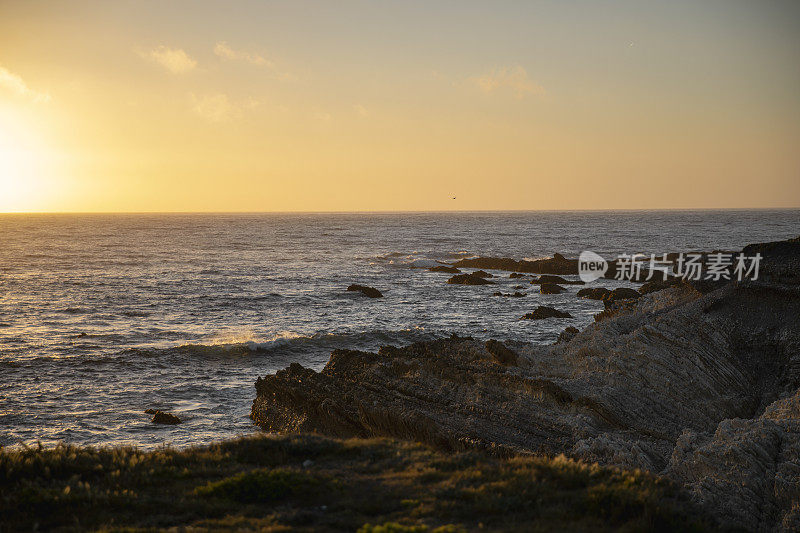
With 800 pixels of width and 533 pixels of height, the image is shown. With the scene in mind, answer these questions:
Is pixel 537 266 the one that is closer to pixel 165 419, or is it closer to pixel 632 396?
pixel 632 396

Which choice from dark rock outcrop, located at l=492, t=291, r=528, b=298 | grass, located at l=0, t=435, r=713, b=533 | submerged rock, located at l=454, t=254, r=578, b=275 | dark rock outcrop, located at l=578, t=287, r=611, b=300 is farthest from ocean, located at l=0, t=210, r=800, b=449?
grass, located at l=0, t=435, r=713, b=533

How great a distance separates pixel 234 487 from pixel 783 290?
23.4 metres

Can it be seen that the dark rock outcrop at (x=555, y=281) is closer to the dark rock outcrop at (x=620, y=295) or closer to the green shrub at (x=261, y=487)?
the dark rock outcrop at (x=620, y=295)

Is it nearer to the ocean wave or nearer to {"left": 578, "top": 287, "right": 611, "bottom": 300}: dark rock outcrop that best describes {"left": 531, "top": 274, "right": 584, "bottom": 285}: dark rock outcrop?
{"left": 578, "top": 287, "right": 611, "bottom": 300}: dark rock outcrop

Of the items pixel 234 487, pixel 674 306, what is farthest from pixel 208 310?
pixel 234 487

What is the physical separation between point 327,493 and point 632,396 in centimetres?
1303

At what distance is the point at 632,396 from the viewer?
61.8 feet

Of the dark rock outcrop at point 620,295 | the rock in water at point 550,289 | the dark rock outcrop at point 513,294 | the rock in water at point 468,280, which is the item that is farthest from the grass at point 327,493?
the rock in water at point 468,280

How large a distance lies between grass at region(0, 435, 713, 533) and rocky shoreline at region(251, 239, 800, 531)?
4.71m

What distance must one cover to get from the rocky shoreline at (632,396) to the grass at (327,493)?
4.71 metres

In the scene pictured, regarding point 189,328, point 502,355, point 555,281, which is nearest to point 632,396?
point 502,355

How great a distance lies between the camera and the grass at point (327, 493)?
830 cm

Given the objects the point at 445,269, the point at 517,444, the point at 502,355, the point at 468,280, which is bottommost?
the point at 517,444

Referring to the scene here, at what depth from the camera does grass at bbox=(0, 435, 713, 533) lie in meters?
8.30
